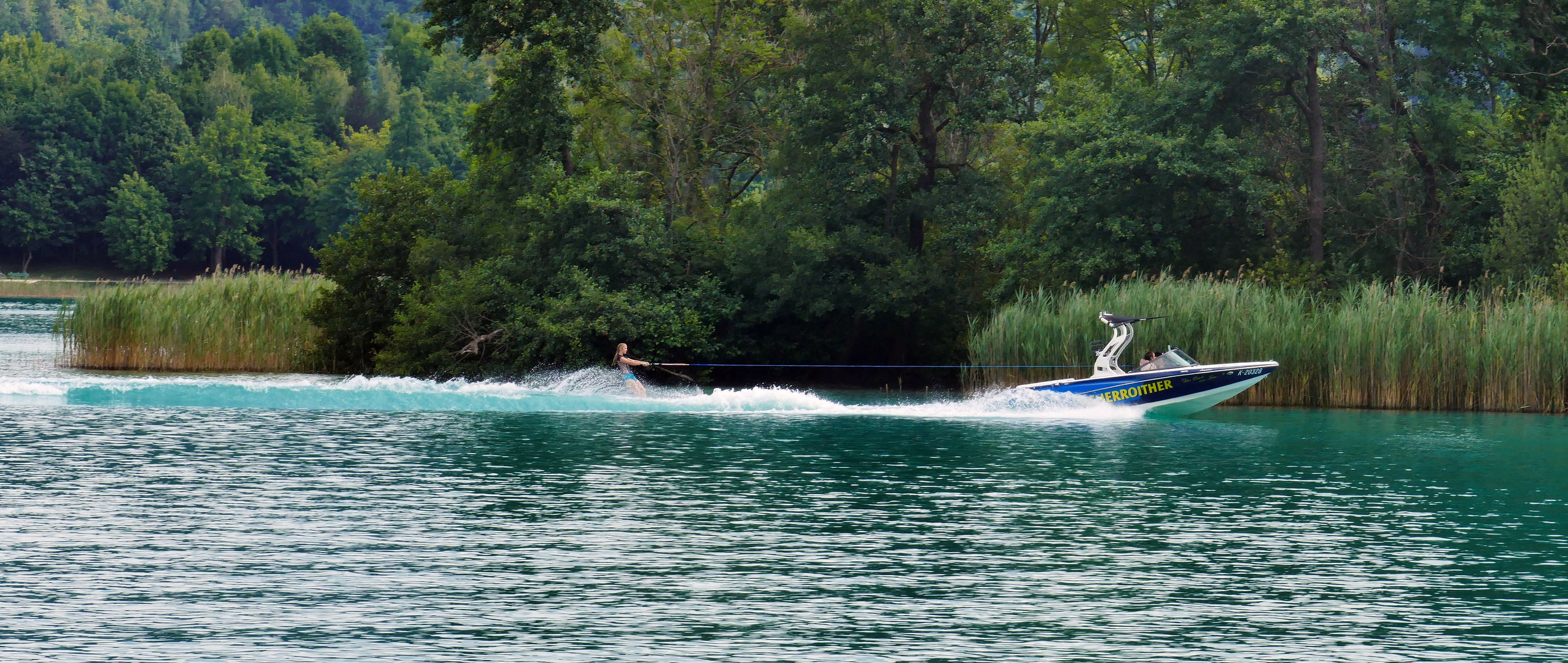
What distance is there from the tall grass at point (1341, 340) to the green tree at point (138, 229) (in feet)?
332

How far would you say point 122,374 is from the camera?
139 feet

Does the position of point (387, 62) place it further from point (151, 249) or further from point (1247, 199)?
point (1247, 199)

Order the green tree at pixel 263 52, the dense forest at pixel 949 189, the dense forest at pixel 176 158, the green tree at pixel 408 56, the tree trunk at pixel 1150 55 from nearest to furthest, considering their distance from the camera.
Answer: the dense forest at pixel 949 189
the tree trunk at pixel 1150 55
the dense forest at pixel 176 158
the green tree at pixel 263 52
the green tree at pixel 408 56

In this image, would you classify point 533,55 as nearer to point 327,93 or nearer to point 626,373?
→ point 626,373

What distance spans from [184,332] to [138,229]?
8785 cm

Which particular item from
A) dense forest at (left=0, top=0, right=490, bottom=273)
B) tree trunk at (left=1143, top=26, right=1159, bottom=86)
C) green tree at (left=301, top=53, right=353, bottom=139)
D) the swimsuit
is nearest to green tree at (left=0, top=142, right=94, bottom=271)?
dense forest at (left=0, top=0, right=490, bottom=273)

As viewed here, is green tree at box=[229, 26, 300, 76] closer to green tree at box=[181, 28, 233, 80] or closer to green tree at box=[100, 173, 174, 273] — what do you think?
green tree at box=[181, 28, 233, 80]

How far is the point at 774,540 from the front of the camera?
17750 millimetres

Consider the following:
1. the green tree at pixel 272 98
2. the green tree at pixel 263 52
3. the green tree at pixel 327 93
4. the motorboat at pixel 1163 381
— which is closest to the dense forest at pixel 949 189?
the motorboat at pixel 1163 381

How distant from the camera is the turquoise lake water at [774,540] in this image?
13125 millimetres

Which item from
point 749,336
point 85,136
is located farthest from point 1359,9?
point 85,136

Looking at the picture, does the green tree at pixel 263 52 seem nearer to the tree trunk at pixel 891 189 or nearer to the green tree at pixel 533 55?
the green tree at pixel 533 55

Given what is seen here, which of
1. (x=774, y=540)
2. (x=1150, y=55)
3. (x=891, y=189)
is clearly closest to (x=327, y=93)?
(x=1150, y=55)

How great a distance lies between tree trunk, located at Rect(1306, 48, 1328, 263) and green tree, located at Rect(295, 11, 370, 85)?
148971mm
